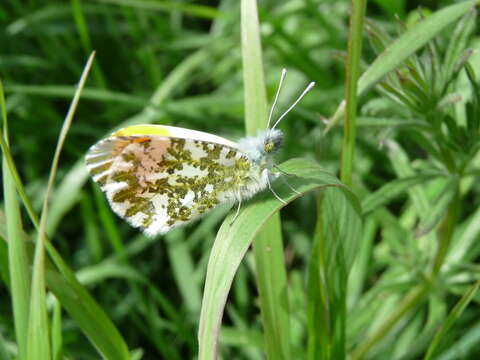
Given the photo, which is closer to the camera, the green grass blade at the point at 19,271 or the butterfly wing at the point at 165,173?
the green grass blade at the point at 19,271

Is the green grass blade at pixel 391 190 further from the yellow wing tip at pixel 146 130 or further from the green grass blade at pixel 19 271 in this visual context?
the green grass blade at pixel 19 271

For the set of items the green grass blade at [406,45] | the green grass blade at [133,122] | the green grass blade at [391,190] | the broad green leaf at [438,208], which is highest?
the green grass blade at [133,122]

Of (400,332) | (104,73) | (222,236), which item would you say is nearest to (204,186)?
(222,236)

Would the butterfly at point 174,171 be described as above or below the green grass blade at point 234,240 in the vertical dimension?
above

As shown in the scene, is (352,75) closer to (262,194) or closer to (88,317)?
(262,194)

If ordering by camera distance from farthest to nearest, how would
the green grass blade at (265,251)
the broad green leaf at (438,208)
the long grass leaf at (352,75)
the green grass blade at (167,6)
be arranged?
1. the green grass blade at (167,6)
2. the broad green leaf at (438,208)
3. the green grass blade at (265,251)
4. the long grass leaf at (352,75)

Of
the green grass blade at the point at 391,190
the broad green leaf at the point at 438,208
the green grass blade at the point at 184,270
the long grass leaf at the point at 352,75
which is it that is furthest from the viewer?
the green grass blade at the point at 184,270

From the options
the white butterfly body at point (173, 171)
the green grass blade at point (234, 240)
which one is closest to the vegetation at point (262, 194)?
the green grass blade at point (234, 240)
